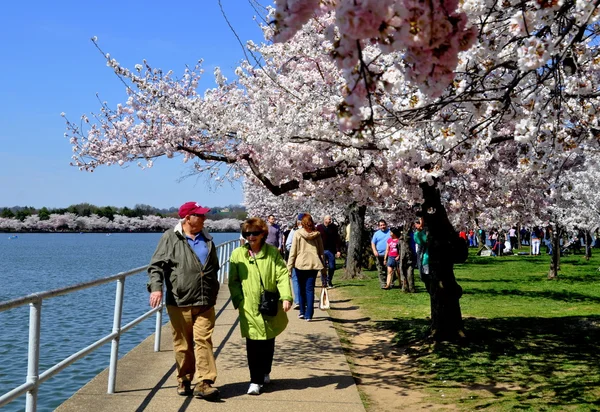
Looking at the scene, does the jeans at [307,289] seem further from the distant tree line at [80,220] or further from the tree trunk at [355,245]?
the distant tree line at [80,220]

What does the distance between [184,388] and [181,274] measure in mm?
1080

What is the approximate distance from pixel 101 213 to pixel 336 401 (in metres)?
197

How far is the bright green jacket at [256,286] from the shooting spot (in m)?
7.32

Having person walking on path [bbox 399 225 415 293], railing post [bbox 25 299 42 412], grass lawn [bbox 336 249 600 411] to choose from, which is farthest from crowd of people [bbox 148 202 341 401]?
person walking on path [bbox 399 225 415 293]

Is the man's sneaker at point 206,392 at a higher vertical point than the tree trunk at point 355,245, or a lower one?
lower

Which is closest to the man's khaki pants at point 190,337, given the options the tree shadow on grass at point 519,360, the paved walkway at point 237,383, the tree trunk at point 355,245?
the paved walkway at point 237,383

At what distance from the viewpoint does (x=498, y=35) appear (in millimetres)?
6547

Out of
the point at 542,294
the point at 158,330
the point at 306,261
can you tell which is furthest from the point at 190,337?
the point at 542,294

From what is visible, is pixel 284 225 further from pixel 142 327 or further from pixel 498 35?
pixel 498 35

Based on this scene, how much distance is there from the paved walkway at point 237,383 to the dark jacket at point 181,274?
0.92 metres

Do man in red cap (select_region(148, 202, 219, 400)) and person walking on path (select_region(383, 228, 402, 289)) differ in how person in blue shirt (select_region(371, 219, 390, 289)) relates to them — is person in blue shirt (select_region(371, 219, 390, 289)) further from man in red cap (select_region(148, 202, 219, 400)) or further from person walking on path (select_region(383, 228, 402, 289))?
man in red cap (select_region(148, 202, 219, 400))

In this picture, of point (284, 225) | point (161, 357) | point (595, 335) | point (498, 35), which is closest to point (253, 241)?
point (161, 357)

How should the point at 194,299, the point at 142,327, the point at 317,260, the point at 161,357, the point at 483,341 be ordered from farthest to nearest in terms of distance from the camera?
the point at 142,327 → the point at 317,260 → the point at 483,341 → the point at 161,357 → the point at 194,299

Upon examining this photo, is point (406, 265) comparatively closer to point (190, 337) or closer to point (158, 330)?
point (158, 330)
